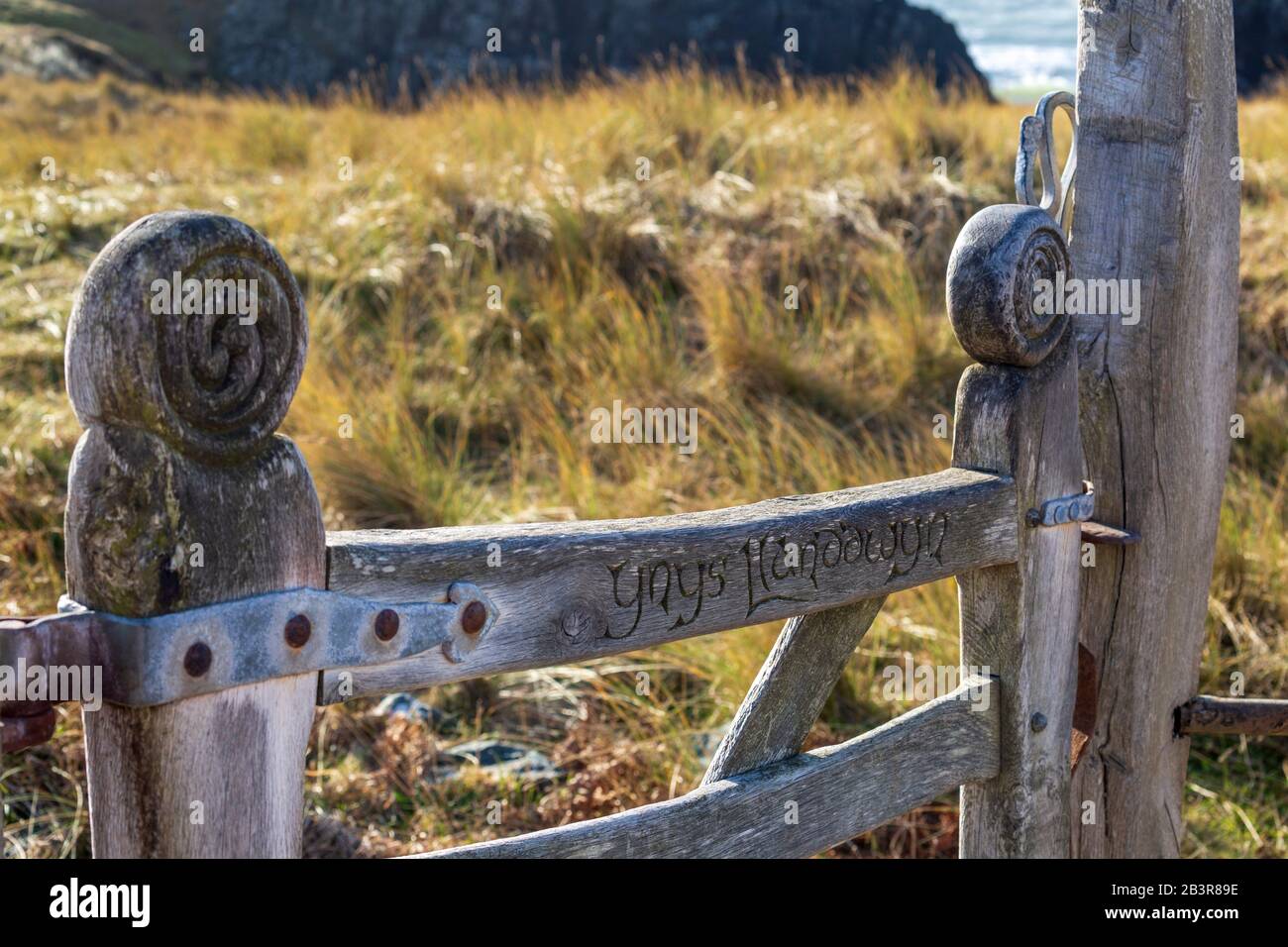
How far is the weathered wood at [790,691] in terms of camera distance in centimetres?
179

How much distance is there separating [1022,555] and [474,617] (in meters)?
1.04

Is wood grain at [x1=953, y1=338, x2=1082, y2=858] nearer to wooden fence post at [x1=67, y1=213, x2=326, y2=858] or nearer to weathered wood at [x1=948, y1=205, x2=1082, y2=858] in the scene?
weathered wood at [x1=948, y1=205, x2=1082, y2=858]

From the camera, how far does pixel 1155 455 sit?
2270 mm

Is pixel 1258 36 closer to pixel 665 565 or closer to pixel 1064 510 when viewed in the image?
pixel 1064 510

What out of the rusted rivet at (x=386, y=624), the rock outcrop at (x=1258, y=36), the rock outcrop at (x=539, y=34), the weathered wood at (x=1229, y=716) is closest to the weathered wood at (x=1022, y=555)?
the weathered wood at (x=1229, y=716)

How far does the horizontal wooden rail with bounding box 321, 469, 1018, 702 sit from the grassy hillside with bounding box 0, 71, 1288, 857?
1.68m

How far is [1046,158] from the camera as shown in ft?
7.09

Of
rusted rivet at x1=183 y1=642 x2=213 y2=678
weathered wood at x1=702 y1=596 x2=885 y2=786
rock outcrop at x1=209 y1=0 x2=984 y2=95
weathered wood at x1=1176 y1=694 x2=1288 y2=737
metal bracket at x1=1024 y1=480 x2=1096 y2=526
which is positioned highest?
rock outcrop at x1=209 y1=0 x2=984 y2=95

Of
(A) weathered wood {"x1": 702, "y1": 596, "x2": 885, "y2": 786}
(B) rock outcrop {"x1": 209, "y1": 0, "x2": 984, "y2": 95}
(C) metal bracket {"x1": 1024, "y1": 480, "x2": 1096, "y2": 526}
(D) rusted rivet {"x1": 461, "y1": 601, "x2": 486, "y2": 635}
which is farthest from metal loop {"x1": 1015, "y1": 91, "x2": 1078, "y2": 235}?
(B) rock outcrop {"x1": 209, "y1": 0, "x2": 984, "y2": 95}

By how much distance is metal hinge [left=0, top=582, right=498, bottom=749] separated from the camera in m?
1.12

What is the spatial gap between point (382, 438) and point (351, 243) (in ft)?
7.20

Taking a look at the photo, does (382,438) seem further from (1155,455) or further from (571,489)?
(1155,455)

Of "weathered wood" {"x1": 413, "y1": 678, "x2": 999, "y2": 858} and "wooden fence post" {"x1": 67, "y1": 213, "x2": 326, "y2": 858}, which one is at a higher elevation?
"wooden fence post" {"x1": 67, "y1": 213, "x2": 326, "y2": 858}

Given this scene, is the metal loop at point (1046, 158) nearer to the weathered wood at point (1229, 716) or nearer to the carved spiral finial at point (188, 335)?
the weathered wood at point (1229, 716)
